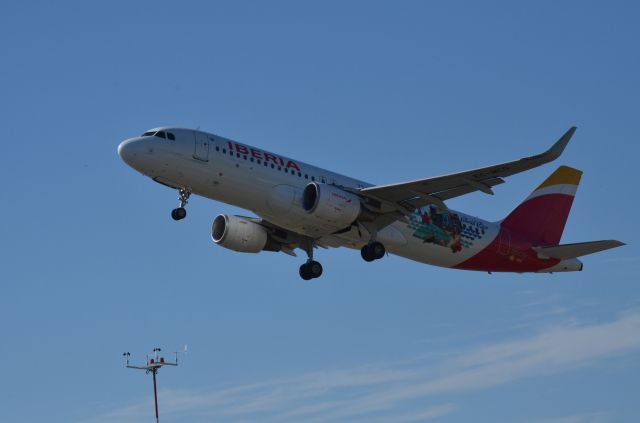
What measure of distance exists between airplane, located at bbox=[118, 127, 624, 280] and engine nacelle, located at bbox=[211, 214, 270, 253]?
0.15 feet

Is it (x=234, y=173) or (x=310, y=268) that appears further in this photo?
(x=310, y=268)

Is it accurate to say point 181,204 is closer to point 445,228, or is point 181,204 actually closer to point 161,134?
point 161,134

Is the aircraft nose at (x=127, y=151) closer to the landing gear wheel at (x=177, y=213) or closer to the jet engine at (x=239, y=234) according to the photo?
the landing gear wheel at (x=177, y=213)

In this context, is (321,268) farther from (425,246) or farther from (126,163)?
(126,163)

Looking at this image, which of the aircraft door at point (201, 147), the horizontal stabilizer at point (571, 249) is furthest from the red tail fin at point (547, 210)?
the aircraft door at point (201, 147)

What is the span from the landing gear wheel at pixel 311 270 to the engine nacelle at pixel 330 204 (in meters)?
5.19

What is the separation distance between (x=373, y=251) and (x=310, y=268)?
4872 millimetres

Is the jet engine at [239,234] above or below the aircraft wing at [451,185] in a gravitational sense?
above

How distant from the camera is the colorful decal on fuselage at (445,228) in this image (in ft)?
172

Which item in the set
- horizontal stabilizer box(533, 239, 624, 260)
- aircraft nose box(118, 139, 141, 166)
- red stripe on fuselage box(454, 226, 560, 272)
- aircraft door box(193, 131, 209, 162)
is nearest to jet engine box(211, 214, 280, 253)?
aircraft door box(193, 131, 209, 162)

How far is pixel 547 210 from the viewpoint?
59.0 m

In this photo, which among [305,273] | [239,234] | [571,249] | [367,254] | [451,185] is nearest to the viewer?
[451,185]

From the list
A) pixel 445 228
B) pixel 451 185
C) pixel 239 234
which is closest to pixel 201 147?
pixel 239 234

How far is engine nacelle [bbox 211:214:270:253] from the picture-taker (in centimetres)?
5428
